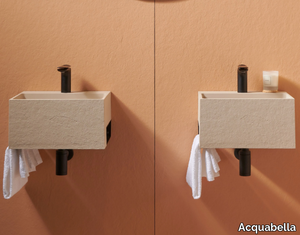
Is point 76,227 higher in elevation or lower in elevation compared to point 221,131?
lower

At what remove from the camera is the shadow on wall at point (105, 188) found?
176cm

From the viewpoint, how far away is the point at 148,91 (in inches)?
67.7

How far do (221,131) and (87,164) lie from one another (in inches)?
31.0

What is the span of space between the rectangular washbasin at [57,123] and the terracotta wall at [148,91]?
0.94 ft

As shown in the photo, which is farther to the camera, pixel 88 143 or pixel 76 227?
pixel 76 227

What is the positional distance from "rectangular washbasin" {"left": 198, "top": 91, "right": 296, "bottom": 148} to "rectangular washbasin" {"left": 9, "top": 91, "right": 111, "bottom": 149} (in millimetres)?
506

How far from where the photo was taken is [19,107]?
4.76ft

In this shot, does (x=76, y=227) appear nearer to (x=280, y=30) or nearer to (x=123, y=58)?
(x=123, y=58)

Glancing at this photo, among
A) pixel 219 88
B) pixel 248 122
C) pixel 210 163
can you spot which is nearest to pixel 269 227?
pixel 210 163

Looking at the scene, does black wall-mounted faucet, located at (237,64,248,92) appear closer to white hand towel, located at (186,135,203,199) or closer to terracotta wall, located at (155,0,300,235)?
terracotta wall, located at (155,0,300,235)

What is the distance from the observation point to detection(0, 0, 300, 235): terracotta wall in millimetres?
1672

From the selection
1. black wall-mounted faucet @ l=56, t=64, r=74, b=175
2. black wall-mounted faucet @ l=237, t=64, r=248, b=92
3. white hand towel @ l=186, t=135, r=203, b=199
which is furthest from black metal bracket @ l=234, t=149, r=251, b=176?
black wall-mounted faucet @ l=56, t=64, r=74, b=175

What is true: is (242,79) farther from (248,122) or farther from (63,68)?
(63,68)

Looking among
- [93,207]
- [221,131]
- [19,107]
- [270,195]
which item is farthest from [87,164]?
[270,195]
